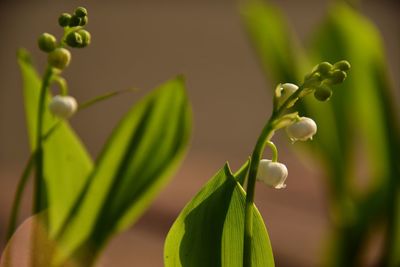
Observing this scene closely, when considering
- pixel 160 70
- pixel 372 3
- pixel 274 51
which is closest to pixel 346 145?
pixel 274 51

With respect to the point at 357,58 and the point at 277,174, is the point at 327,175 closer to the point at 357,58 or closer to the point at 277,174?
the point at 357,58

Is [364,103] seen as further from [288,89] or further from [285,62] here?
[288,89]

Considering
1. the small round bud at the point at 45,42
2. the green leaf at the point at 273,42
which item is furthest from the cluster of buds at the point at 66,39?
the green leaf at the point at 273,42

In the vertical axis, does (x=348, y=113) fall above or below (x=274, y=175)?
A: below

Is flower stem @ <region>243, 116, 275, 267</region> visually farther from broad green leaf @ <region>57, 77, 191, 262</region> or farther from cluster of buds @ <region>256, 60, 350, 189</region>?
broad green leaf @ <region>57, 77, 191, 262</region>

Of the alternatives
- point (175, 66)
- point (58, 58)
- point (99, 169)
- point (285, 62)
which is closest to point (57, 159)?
point (99, 169)
